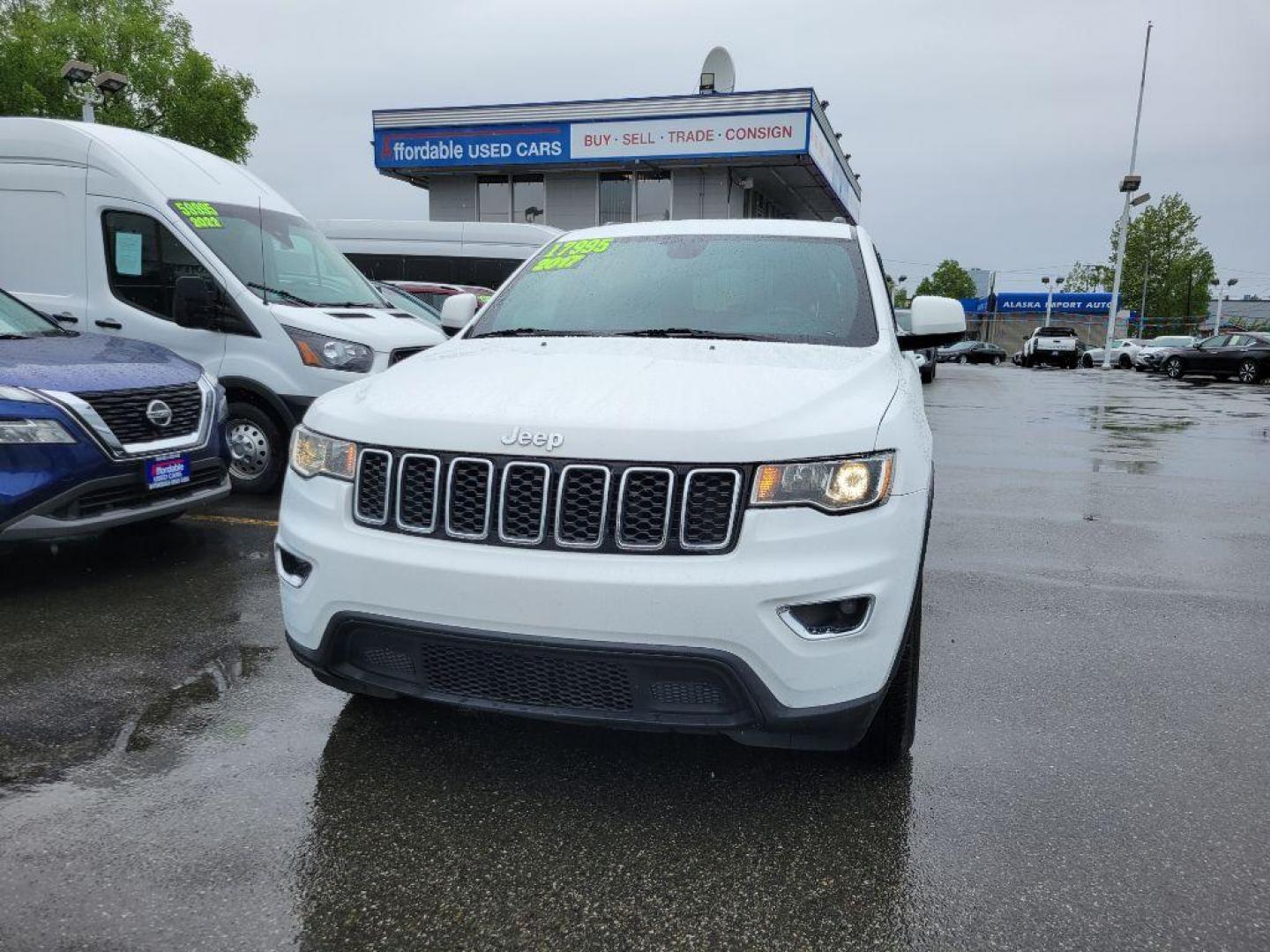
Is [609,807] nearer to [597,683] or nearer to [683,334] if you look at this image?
[597,683]

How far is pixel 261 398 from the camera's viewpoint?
6.45m

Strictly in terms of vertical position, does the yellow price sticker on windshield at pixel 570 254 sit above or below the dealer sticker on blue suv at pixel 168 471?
above

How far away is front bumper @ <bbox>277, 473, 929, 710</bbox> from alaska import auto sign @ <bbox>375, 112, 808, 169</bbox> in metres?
25.1

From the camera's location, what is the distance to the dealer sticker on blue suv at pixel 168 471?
4.68 meters

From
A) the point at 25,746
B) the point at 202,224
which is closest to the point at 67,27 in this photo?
the point at 202,224

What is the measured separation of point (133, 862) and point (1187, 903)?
260 cm

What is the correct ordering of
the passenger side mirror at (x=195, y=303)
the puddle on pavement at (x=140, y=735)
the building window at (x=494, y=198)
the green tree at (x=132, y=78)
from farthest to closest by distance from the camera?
the green tree at (x=132, y=78) → the building window at (x=494, y=198) → the passenger side mirror at (x=195, y=303) → the puddle on pavement at (x=140, y=735)

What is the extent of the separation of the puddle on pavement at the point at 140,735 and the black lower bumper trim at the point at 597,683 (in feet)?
3.27

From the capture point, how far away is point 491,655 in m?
2.36

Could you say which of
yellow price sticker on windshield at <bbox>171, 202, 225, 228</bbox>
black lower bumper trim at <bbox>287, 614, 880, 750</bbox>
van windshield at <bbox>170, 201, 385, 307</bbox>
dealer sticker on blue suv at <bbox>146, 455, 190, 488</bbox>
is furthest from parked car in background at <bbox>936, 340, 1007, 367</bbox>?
black lower bumper trim at <bbox>287, 614, 880, 750</bbox>

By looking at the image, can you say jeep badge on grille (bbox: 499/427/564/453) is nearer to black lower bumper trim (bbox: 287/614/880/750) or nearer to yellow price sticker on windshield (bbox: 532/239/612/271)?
black lower bumper trim (bbox: 287/614/880/750)

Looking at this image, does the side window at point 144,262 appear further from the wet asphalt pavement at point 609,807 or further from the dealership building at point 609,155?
the dealership building at point 609,155

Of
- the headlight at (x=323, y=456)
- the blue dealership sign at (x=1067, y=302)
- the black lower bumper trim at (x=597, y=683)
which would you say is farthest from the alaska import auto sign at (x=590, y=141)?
the blue dealership sign at (x=1067, y=302)

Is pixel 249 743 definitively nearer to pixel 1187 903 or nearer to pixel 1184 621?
pixel 1187 903
